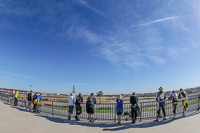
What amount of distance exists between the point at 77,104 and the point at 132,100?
11.8 feet

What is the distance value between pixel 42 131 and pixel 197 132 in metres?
6.77

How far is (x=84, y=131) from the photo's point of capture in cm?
530

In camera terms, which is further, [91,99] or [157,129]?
[91,99]

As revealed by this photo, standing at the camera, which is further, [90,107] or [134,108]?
[90,107]

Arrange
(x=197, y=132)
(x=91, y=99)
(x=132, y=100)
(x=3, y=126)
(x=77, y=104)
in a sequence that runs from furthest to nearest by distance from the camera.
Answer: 1. (x=77, y=104)
2. (x=91, y=99)
3. (x=132, y=100)
4. (x=3, y=126)
5. (x=197, y=132)

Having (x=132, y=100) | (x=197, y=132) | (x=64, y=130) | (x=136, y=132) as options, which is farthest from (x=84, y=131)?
(x=197, y=132)

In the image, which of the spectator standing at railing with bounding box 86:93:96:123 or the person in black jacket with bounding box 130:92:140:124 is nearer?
the person in black jacket with bounding box 130:92:140:124

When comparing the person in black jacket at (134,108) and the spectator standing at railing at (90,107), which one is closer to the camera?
the person in black jacket at (134,108)

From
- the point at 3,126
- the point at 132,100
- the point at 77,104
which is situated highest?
the point at 132,100

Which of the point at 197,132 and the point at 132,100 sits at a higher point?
the point at 132,100

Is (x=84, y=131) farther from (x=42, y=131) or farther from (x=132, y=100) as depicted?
(x=132, y=100)

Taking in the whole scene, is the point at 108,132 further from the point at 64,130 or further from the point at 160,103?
the point at 160,103

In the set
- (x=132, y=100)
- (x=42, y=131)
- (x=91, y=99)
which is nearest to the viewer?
(x=42, y=131)

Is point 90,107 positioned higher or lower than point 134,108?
lower
